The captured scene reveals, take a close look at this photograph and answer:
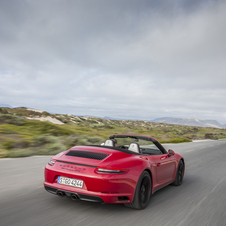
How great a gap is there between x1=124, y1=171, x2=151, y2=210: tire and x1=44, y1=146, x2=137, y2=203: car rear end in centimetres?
15

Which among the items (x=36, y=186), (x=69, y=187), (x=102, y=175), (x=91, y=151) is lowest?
(x=36, y=186)

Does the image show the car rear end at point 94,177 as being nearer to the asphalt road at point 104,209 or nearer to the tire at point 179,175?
the asphalt road at point 104,209

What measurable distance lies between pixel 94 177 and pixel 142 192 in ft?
3.61

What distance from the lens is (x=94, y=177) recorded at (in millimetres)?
3568

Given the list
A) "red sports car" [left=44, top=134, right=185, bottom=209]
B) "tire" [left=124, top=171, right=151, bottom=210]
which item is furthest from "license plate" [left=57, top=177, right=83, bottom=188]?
"tire" [left=124, top=171, right=151, bottom=210]

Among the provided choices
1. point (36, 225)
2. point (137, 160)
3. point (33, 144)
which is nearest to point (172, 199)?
point (137, 160)

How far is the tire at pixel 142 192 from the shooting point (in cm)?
396

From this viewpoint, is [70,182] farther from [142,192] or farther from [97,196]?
[142,192]

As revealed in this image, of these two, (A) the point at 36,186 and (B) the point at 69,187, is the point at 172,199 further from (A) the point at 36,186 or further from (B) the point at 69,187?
(A) the point at 36,186

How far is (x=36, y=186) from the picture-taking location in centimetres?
530

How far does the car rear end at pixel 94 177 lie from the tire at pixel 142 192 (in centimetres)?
15

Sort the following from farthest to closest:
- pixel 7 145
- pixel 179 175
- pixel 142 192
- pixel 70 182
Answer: pixel 7 145, pixel 179 175, pixel 142 192, pixel 70 182

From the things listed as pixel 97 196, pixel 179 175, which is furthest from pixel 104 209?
pixel 179 175

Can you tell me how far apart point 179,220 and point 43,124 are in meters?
17.4
